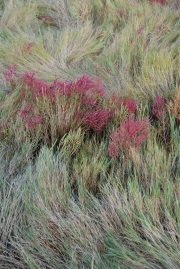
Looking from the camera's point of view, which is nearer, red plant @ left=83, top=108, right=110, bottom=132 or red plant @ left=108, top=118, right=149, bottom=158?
red plant @ left=108, top=118, right=149, bottom=158

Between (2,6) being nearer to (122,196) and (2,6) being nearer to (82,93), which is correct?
(82,93)

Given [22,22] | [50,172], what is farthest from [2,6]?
[50,172]

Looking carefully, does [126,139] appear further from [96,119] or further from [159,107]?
[159,107]

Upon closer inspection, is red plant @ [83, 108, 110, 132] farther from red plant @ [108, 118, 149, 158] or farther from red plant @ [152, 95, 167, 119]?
red plant @ [152, 95, 167, 119]

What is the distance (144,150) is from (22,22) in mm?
3252

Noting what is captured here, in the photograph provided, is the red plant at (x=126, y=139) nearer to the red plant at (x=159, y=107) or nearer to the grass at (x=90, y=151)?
the grass at (x=90, y=151)

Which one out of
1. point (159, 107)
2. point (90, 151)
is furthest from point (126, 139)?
point (159, 107)

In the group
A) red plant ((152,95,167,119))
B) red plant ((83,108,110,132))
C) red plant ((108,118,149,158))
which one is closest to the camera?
red plant ((108,118,149,158))

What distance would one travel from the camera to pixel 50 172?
1897mm

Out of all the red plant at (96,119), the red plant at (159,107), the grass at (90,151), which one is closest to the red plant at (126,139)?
the grass at (90,151)

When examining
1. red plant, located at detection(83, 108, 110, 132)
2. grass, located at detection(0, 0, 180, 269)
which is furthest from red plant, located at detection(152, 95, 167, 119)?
red plant, located at detection(83, 108, 110, 132)

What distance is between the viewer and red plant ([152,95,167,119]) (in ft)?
7.97

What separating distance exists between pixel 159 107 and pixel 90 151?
80 centimetres

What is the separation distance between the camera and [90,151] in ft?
6.97
